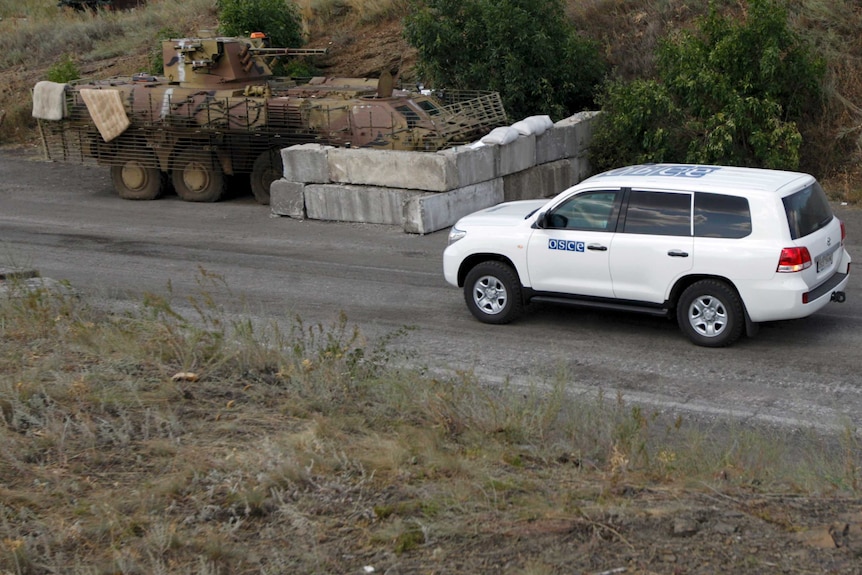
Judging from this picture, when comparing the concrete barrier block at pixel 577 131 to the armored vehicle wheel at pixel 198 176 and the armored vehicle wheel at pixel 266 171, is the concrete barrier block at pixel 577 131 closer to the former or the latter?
the armored vehicle wheel at pixel 266 171

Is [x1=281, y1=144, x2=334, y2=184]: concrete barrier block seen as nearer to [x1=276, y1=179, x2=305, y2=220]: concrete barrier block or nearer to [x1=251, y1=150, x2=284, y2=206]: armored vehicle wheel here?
[x1=276, y1=179, x2=305, y2=220]: concrete barrier block

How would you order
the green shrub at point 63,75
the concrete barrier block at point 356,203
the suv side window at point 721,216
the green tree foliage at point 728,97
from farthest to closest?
the green shrub at point 63,75, the green tree foliage at point 728,97, the concrete barrier block at point 356,203, the suv side window at point 721,216

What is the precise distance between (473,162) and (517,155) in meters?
1.23

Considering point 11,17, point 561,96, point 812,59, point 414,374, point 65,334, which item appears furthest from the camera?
point 11,17

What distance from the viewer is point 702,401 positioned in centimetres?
841

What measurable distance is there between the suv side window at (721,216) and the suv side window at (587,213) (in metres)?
0.82

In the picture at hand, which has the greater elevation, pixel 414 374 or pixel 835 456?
pixel 414 374

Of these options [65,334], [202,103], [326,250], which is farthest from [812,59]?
[65,334]

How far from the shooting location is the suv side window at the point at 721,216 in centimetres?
952

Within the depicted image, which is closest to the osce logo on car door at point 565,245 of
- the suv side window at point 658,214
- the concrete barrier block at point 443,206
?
the suv side window at point 658,214

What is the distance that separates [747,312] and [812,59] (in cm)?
982

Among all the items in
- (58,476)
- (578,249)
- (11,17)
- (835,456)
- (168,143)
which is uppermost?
(11,17)

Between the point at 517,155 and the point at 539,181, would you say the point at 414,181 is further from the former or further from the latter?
the point at 539,181

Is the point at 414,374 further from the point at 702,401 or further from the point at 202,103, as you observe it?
the point at 202,103
